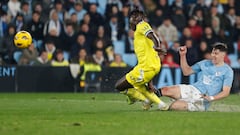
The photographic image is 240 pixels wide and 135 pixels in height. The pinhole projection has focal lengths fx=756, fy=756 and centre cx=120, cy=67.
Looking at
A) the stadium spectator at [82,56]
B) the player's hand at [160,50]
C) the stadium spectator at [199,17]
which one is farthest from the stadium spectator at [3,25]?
the player's hand at [160,50]

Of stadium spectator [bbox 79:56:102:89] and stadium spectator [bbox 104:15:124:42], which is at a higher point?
stadium spectator [bbox 104:15:124:42]

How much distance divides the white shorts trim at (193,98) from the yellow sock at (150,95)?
22.1 inches

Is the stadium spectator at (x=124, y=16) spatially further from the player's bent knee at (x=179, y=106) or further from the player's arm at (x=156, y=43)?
the player's arm at (x=156, y=43)

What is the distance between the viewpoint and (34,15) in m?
25.2

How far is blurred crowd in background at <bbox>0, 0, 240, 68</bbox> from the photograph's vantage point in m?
25.0

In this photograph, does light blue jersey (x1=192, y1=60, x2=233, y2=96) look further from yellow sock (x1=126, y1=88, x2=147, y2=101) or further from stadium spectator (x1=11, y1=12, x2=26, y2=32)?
stadium spectator (x1=11, y1=12, x2=26, y2=32)

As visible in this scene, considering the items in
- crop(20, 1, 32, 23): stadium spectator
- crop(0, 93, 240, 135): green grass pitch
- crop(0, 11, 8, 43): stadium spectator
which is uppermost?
crop(20, 1, 32, 23): stadium spectator

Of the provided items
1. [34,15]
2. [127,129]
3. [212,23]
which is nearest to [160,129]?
[127,129]

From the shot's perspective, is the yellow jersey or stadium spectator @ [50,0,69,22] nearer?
the yellow jersey

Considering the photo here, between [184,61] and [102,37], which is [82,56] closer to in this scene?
[102,37]

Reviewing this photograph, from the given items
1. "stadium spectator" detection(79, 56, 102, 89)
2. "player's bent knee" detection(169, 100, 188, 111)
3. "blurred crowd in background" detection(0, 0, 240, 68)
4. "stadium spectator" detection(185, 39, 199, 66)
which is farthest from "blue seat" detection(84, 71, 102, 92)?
"player's bent knee" detection(169, 100, 188, 111)

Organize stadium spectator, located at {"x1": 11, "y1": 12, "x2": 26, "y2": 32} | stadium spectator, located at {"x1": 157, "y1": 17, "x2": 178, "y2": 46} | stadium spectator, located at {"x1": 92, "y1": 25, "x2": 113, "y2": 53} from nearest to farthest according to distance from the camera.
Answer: stadium spectator, located at {"x1": 11, "y1": 12, "x2": 26, "y2": 32}, stadium spectator, located at {"x1": 92, "y1": 25, "x2": 113, "y2": 53}, stadium spectator, located at {"x1": 157, "y1": 17, "x2": 178, "y2": 46}

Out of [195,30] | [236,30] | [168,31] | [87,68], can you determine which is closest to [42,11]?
[87,68]

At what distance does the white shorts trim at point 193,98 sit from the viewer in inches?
576
